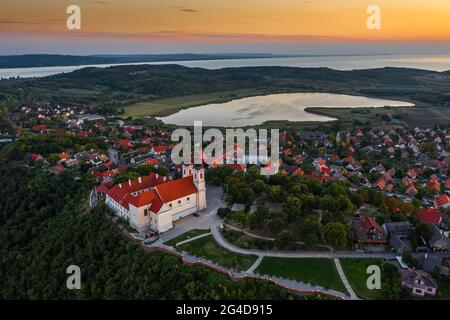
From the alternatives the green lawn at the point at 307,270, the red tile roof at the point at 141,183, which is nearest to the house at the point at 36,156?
the red tile roof at the point at 141,183

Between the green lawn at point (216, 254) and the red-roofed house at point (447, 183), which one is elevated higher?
the red-roofed house at point (447, 183)

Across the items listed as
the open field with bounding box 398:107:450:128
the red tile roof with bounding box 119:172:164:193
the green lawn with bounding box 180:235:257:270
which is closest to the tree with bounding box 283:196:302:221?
the green lawn with bounding box 180:235:257:270

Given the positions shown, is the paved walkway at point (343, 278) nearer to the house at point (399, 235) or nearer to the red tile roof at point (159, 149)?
the house at point (399, 235)

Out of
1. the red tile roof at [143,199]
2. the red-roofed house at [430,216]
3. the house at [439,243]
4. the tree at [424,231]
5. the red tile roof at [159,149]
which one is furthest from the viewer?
the red tile roof at [159,149]

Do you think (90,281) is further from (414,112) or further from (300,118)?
(414,112)

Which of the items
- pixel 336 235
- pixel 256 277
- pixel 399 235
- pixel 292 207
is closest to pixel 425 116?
pixel 399 235

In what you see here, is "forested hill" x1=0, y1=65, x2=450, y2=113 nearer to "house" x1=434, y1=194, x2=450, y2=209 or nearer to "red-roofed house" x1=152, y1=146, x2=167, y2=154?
"red-roofed house" x1=152, y1=146, x2=167, y2=154

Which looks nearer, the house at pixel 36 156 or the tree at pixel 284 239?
the tree at pixel 284 239
